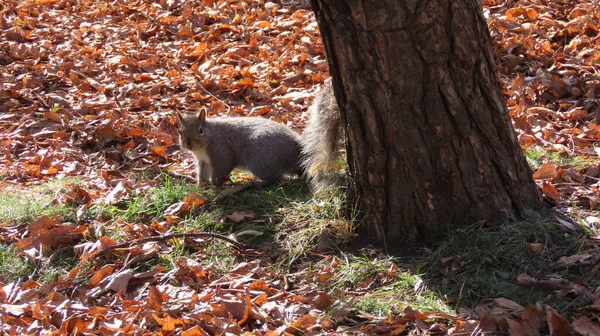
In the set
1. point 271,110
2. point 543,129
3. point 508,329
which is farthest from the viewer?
point 271,110

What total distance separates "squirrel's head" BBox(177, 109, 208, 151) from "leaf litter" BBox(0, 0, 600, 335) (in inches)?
17.5

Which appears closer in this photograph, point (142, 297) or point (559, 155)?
point (142, 297)

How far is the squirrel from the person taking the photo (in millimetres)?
4895

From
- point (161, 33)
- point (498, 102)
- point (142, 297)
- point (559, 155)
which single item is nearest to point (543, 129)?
point (559, 155)

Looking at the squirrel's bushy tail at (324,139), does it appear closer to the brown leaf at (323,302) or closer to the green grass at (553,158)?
the brown leaf at (323,302)

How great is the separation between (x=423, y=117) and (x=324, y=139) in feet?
3.05

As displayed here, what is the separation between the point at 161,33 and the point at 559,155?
474 centimetres

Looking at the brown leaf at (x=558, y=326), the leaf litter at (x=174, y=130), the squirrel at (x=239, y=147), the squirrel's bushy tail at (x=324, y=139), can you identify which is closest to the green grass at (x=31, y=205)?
the leaf litter at (x=174, y=130)

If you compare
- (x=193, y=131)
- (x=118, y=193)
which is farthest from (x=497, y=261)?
(x=118, y=193)

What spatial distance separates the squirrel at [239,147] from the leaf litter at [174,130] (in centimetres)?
46

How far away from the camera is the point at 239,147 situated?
5.07 meters

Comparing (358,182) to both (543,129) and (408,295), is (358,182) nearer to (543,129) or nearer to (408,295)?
(408,295)

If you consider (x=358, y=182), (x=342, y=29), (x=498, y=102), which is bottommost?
(x=358, y=182)

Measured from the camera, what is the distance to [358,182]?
12.4 feet
